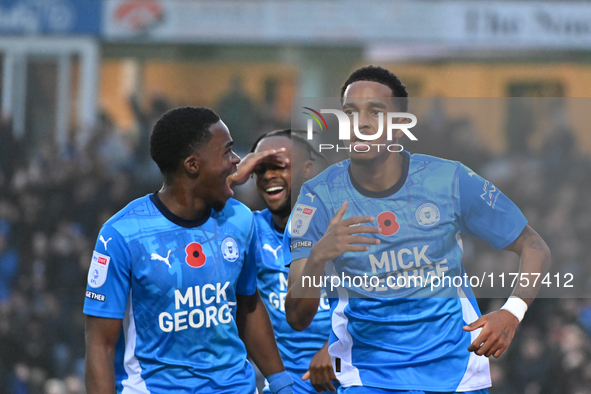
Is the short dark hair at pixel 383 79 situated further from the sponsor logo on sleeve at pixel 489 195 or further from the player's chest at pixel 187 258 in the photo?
the player's chest at pixel 187 258

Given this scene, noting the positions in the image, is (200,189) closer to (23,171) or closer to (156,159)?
(156,159)

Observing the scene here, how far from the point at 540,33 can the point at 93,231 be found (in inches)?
315

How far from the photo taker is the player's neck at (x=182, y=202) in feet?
11.2

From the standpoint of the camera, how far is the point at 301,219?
329 cm

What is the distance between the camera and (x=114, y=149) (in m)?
13.1

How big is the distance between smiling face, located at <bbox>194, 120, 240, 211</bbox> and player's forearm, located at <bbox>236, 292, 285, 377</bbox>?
1.66 feet

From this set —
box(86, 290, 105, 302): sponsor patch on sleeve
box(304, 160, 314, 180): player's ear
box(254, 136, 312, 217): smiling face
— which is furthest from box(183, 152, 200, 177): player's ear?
box(254, 136, 312, 217): smiling face

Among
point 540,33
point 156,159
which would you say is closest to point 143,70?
point 540,33

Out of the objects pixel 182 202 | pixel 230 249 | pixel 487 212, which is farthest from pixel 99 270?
pixel 487 212

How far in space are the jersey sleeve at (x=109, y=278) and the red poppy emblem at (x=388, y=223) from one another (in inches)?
39.6

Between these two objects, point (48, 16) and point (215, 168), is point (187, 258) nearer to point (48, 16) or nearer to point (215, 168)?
point (215, 168)

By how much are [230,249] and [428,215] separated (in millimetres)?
844

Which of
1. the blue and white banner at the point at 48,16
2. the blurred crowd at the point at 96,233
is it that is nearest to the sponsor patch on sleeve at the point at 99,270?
the blurred crowd at the point at 96,233

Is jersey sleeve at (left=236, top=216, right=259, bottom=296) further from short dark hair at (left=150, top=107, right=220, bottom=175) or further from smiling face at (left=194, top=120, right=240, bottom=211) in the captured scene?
short dark hair at (left=150, top=107, right=220, bottom=175)
